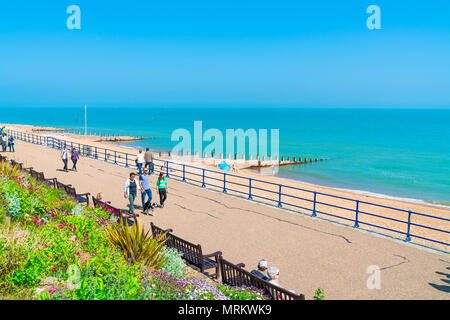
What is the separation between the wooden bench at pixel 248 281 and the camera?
5.96 m

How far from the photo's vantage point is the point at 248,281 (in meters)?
6.79

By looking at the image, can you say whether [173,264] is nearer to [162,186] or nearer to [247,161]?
[162,186]

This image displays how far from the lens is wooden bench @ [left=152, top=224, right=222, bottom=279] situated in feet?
26.3

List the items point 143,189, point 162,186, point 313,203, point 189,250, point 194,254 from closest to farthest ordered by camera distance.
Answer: point 194,254 → point 189,250 → point 143,189 → point 162,186 → point 313,203

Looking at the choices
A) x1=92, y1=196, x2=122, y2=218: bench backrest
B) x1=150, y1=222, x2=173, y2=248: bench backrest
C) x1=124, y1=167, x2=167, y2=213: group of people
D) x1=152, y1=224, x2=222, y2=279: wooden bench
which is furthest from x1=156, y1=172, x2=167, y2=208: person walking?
x1=152, y1=224, x2=222, y2=279: wooden bench

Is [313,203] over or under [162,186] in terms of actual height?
under

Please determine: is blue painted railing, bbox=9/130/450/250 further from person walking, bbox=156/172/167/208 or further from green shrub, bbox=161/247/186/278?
green shrub, bbox=161/247/186/278

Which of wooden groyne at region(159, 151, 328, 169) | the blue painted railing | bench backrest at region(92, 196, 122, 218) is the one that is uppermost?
bench backrest at region(92, 196, 122, 218)

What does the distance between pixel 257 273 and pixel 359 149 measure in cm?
7511

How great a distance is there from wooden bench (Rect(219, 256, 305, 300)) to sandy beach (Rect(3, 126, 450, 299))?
130 cm

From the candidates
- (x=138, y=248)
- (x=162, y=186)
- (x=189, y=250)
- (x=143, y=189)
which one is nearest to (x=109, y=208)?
(x=143, y=189)

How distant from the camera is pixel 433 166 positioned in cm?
5562

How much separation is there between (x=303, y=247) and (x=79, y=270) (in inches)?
238

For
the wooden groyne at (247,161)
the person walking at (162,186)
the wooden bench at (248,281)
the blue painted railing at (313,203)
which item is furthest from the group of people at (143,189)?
the wooden groyne at (247,161)
